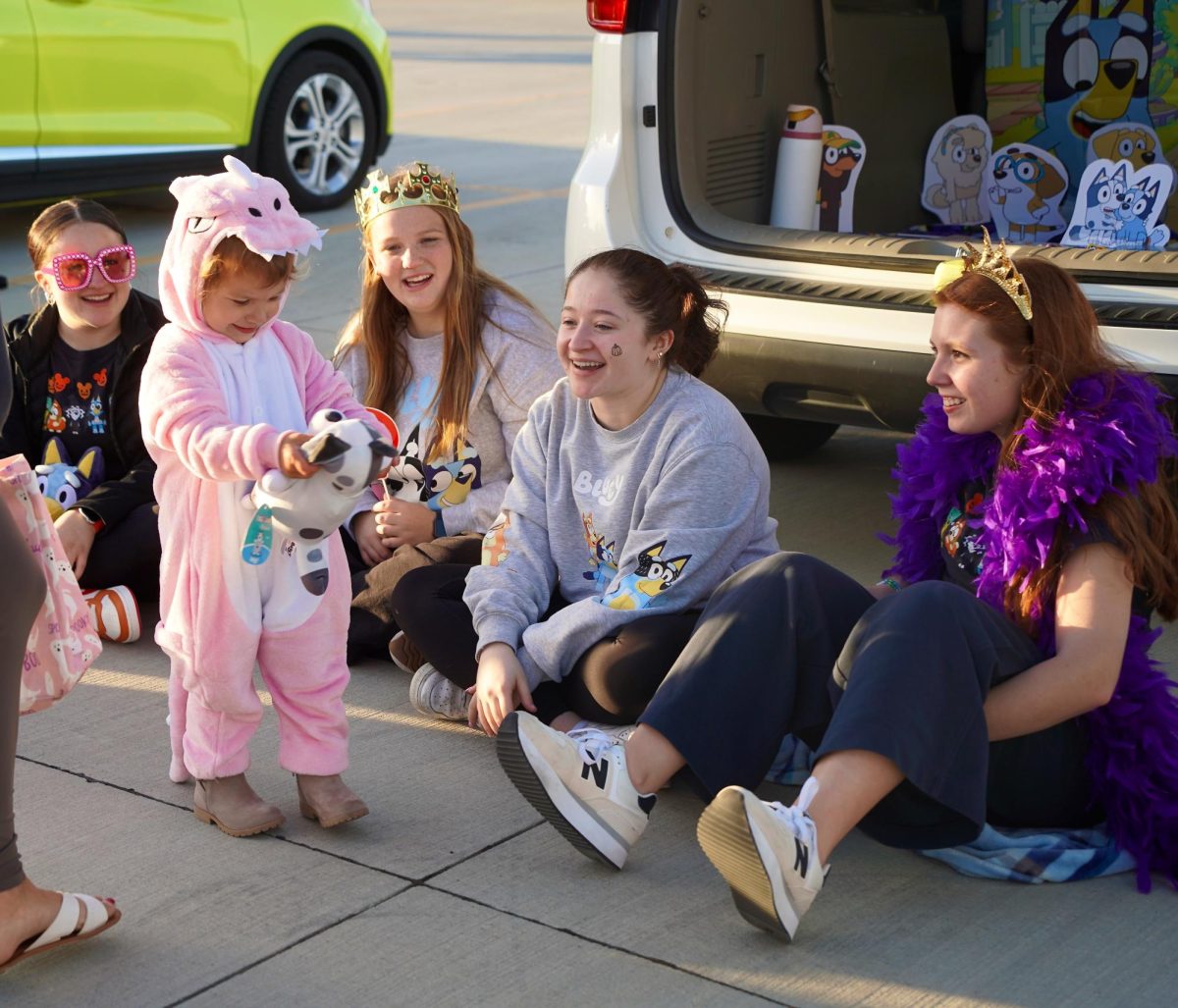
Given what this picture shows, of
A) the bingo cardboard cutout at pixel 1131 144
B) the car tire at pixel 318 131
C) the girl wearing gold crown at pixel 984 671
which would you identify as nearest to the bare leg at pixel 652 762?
the girl wearing gold crown at pixel 984 671

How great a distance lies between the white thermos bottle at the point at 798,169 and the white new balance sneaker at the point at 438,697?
1900mm

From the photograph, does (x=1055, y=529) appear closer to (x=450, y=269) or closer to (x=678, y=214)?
(x=450, y=269)

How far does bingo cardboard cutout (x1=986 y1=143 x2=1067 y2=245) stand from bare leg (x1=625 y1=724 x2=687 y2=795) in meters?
2.92

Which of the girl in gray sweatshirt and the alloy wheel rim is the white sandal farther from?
the alloy wheel rim

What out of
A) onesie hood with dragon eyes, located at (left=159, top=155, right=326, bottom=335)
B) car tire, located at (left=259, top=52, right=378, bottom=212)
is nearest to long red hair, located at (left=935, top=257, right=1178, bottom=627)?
onesie hood with dragon eyes, located at (left=159, top=155, right=326, bottom=335)

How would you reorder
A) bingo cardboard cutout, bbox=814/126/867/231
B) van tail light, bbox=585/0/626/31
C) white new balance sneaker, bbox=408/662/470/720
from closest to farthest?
white new balance sneaker, bbox=408/662/470/720
van tail light, bbox=585/0/626/31
bingo cardboard cutout, bbox=814/126/867/231

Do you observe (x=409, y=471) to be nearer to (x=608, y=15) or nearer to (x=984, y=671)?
(x=608, y=15)

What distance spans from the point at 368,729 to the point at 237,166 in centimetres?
118

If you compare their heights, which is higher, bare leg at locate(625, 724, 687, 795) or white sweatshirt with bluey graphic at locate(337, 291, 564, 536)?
white sweatshirt with bluey graphic at locate(337, 291, 564, 536)

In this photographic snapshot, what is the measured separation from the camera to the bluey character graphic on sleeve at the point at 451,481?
386cm

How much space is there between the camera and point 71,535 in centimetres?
395

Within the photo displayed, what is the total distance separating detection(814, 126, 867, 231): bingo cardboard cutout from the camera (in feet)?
16.4

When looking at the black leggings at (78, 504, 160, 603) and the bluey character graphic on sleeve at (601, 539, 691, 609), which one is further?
the black leggings at (78, 504, 160, 603)

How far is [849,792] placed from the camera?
2.59 metres
